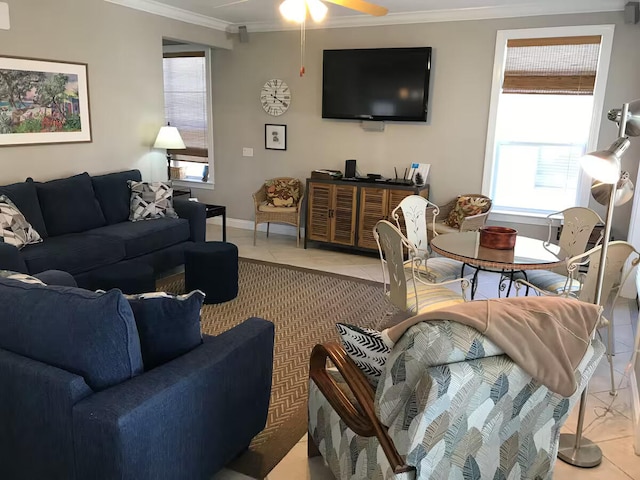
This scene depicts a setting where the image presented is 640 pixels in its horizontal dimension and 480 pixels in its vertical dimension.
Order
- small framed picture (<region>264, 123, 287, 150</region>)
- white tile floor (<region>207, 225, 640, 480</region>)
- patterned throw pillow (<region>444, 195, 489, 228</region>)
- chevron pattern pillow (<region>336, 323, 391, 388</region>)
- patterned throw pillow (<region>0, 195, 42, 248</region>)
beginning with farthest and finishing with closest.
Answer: small framed picture (<region>264, 123, 287, 150</region>), patterned throw pillow (<region>444, 195, 489, 228</region>), patterned throw pillow (<region>0, 195, 42, 248</region>), white tile floor (<region>207, 225, 640, 480</region>), chevron pattern pillow (<region>336, 323, 391, 388</region>)

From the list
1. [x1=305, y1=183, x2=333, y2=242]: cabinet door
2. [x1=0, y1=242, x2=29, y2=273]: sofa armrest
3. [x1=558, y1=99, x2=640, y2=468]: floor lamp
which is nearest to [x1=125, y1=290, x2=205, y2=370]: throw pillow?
[x1=558, y1=99, x2=640, y2=468]: floor lamp

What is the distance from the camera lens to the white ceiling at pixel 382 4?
4902 mm

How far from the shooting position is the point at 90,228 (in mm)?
4645

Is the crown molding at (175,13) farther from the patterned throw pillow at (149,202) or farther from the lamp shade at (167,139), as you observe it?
the patterned throw pillow at (149,202)

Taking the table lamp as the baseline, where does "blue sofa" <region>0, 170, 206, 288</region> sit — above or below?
below

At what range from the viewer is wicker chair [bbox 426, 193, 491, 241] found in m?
5.04

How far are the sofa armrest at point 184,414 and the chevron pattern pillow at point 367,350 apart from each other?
0.47 metres

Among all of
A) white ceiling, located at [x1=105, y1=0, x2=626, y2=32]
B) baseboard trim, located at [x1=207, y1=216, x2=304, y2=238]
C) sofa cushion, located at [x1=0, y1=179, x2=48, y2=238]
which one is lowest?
baseboard trim, located at [x1=207, y1=216, x2=304, y2=238]

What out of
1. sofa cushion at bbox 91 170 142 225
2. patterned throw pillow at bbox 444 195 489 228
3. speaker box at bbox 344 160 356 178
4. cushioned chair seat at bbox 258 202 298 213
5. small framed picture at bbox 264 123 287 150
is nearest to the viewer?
sofa cushion at bbox 91 170 142 225

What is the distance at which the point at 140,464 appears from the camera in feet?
5.49

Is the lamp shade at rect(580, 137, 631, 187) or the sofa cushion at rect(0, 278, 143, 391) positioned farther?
the lamp shade at rect(580, 137, 631, 187)

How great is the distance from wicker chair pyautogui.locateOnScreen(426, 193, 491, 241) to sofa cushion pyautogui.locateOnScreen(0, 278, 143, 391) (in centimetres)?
342

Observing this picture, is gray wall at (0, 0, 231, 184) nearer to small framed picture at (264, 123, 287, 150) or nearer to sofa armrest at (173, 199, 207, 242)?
sofa armrest at (173, 199, 207, 242)

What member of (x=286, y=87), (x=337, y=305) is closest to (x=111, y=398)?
(x=337, y=305)
